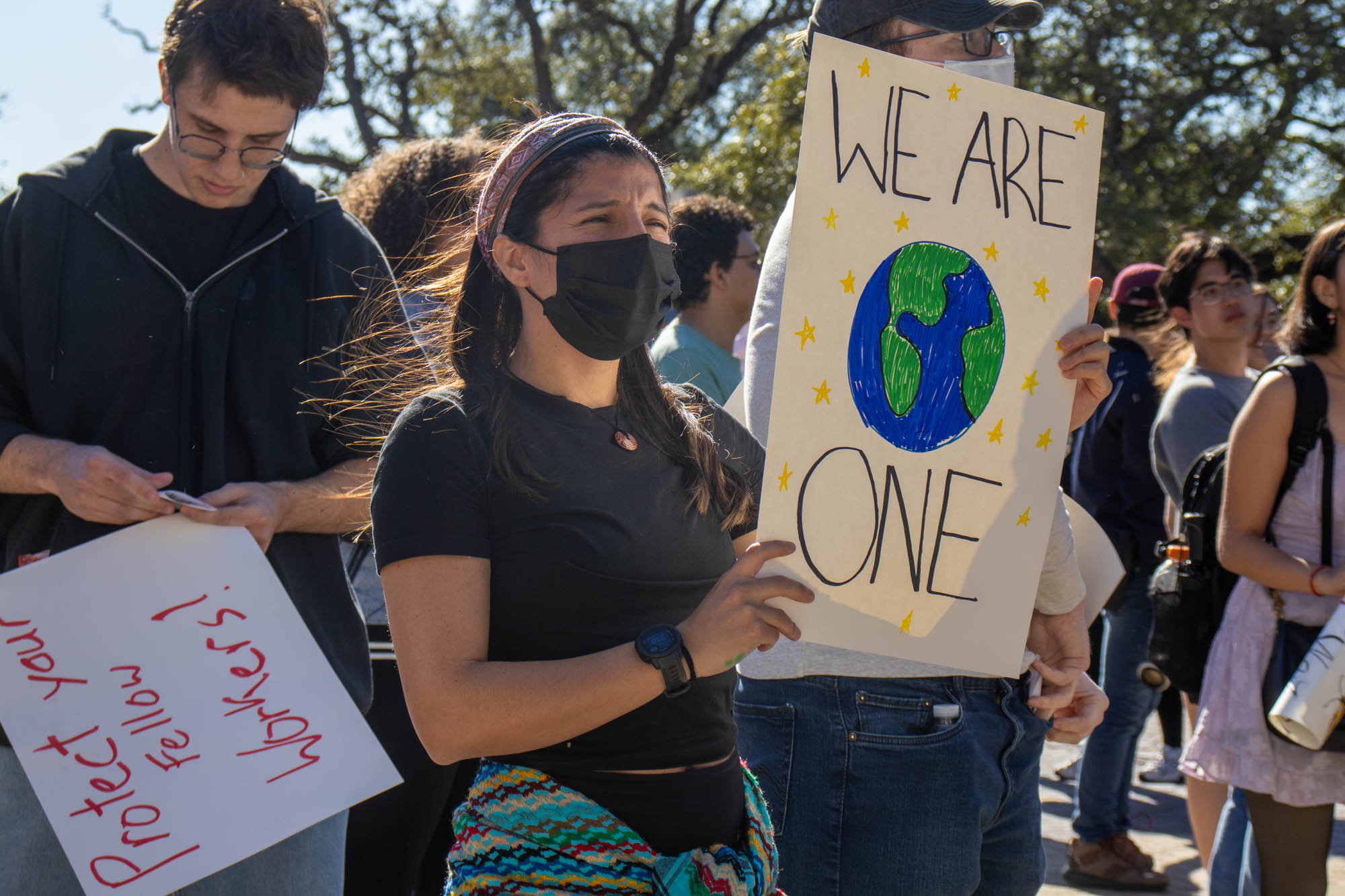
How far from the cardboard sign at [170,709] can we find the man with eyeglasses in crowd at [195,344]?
0.09m

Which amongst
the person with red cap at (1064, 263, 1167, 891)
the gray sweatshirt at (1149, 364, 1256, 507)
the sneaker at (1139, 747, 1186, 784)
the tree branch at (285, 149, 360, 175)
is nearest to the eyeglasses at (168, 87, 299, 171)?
the person with red cap at (1064, 263, 1167, 891)

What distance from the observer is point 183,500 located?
185 cm

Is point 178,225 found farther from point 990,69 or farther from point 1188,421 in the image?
point 1188,421

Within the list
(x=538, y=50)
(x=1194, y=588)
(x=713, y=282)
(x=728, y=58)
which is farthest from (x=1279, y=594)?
(x=728, y=58)

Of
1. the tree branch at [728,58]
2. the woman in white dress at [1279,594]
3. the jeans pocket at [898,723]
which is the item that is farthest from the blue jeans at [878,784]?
the tree branch at [728,58]

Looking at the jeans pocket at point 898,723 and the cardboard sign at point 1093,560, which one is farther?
the cardboard sign at point 1093,560

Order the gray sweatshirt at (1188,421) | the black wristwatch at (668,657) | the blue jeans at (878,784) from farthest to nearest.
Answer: the gray sweatshirt at (1188,421)
the blue jeans at (878,784)
the black wristwatch at (668,657)

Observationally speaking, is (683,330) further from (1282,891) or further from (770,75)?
(770,75)

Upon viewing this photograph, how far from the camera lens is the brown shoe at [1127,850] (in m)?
4.24

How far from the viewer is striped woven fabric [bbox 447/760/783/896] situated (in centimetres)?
140

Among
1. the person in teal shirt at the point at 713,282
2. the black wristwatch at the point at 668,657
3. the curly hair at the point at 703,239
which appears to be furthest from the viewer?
the curly hair at the point at 703,239

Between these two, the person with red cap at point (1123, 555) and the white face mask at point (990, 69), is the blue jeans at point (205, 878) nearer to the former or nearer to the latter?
the white face mask at point (990, 69)

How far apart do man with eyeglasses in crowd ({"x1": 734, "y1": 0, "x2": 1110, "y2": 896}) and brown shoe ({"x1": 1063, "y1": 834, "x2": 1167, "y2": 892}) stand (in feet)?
8.70

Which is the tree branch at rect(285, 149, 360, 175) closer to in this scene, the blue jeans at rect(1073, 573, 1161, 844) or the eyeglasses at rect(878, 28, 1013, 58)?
the blue jeans at rect(1073, 573, 1161, 844)
